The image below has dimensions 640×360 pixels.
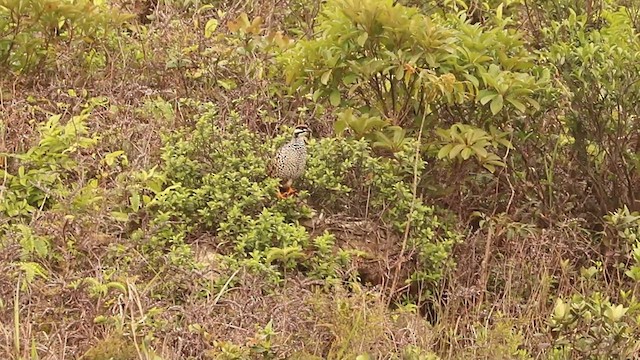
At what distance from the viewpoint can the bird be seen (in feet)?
16.2

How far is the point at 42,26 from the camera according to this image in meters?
5.92

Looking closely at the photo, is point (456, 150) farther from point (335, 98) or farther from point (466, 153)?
point (335, 98)

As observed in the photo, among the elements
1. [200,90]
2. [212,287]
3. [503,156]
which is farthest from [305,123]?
[212,287]

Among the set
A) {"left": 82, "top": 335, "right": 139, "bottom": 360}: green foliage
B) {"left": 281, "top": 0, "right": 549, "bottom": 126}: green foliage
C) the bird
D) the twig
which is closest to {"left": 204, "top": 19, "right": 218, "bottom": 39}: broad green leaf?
{"left": 281, "top": 0, "right": 549, "bottom": 126}: green foliage

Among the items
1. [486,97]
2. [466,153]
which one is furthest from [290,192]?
[486,97]

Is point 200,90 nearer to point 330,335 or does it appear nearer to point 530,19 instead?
point 530,19

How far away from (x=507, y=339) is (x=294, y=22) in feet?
11.4

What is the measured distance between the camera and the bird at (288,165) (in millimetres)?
4938

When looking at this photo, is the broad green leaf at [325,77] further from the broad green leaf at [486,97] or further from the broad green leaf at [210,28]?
the broad green leaf at [210,28]

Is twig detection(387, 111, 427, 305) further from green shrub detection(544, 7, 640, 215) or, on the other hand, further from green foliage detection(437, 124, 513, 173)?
green shrub detection(544, 7, 640, 215)

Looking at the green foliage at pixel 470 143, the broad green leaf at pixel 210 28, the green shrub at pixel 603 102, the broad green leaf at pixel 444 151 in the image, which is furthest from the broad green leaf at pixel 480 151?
the broad green leaf at pixel 210 28

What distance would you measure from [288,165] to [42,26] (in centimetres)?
198

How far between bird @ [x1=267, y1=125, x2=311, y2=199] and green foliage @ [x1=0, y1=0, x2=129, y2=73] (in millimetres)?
1768

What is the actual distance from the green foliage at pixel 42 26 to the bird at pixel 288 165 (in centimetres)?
177
